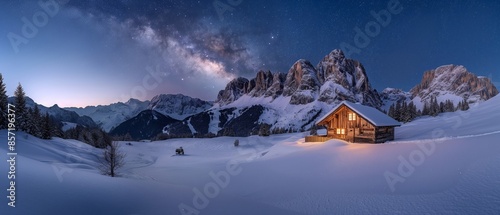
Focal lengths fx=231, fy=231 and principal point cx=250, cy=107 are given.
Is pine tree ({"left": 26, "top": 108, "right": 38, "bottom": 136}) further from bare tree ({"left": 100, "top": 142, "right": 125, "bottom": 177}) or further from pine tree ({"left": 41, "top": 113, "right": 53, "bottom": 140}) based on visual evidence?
bare tree ({"left": 100, "top": 142, "right": 125, "bottom": 177})

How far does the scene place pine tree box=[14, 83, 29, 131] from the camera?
31.7 metres

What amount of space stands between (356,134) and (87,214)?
85.2 ft

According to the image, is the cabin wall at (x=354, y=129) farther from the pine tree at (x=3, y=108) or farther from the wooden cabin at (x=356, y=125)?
the pine tree at (x=3, y=108)

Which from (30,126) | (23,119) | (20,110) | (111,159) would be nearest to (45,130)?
(30,126)

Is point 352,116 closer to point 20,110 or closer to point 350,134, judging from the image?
point 350,134

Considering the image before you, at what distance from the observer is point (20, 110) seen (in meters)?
32.0

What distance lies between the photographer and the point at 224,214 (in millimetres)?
9539

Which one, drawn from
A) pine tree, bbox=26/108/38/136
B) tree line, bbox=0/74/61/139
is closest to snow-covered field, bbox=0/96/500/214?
tree line, bbox=0/74/61/139

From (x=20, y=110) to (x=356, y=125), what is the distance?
44.5 metres

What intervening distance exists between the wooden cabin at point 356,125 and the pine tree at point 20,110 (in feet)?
131

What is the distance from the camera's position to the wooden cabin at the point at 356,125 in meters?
25.4

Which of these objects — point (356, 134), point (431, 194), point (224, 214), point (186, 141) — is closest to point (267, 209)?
point (224, 214)

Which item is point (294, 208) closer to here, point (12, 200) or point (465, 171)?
point (465, 171)

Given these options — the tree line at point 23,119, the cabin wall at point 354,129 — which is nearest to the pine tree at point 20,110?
the tree line at point 23,119
